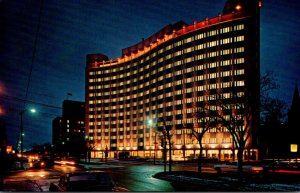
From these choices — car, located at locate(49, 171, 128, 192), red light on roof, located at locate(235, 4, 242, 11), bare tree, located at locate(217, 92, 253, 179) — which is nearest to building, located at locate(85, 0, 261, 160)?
red light on roof, located at locate(235, 4, 242, 11)

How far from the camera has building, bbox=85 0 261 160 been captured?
108m

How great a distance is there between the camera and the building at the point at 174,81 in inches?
4257

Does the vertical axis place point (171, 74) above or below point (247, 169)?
above

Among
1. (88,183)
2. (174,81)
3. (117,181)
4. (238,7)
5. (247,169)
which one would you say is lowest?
(117,181)

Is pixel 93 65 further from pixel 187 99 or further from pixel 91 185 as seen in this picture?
pixel 91 185

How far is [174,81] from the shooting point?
A: 411 feet

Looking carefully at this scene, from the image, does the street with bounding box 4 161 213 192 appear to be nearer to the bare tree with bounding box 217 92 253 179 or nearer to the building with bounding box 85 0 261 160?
the bare tree with bounding box 217 92 253 179

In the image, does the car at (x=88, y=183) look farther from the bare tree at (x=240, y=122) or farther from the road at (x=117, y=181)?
the bare tree at (x=240, y=122)

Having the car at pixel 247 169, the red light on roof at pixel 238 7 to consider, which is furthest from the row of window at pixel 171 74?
the car at pixel 247 169

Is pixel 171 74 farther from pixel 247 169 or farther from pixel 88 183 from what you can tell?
pixel 88 183


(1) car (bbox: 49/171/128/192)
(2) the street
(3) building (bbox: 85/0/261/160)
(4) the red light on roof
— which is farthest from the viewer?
(4) the red light on roof

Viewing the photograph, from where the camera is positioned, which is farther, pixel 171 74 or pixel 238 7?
pixel 171 74

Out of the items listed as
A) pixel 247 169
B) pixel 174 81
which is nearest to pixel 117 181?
pixel 247 169

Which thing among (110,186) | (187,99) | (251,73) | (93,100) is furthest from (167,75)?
(110,186)
